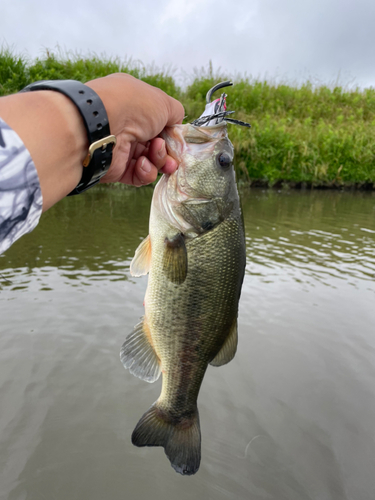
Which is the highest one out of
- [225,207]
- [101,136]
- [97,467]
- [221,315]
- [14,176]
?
[101,136]

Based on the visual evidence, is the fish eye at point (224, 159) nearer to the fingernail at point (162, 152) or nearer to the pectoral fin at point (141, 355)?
the fingernail at point (162, 152)

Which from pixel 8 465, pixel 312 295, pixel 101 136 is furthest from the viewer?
pixel 312 295

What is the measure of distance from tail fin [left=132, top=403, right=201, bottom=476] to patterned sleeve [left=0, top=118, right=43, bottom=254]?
1.23 meters

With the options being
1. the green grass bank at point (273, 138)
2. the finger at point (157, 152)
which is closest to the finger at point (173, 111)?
the finger at point (157, 152)

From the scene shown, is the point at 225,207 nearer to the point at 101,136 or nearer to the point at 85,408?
the point at 101,136

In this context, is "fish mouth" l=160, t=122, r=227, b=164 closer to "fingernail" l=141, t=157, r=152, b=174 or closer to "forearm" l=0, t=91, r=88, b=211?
"fingernail" l=141, t=157, r=152, b=174

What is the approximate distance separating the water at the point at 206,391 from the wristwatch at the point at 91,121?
1.65m

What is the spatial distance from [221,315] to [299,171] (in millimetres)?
13196

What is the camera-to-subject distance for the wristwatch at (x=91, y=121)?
1.23 metres

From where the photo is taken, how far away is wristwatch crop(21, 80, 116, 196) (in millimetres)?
1232

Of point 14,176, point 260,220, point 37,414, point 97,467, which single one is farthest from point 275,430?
point 260,220

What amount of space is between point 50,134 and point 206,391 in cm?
226

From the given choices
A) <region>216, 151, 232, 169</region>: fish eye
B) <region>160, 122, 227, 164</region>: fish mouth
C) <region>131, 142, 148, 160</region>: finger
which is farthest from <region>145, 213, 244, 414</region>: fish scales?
<region>131, 142, 148, 160</region>: finger

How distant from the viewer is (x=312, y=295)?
441 centimetres
